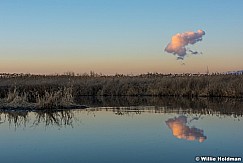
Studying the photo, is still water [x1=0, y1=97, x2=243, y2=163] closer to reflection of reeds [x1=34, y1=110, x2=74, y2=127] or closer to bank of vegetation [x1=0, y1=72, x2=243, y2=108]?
reflection of reeds [x1=34, y1=110, x2=74, y2=127]

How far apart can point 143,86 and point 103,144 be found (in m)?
20.3

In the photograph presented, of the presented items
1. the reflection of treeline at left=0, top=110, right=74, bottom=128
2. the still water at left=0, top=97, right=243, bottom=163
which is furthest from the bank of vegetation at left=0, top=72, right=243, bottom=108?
the still water at left=0, top=97, right=243, bottom=163

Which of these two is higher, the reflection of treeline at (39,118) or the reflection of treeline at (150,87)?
the reflection of treeline at (150,87)

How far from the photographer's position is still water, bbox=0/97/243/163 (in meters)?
7.69

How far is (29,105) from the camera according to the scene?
16766mm

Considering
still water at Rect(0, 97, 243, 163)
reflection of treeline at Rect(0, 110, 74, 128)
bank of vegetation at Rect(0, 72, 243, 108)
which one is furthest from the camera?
bank of vegetation at Rect(0, 72, 243, 108)

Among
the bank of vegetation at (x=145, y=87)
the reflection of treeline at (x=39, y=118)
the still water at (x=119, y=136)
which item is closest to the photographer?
the still water at (x=119, y=136)

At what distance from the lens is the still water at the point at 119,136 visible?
7.69 m

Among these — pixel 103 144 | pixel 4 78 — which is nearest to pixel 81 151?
pixel 103 144

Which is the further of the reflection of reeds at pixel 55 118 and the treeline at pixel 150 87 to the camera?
the treeline at pixel 150 87

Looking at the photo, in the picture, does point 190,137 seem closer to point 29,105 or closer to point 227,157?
point 227,157

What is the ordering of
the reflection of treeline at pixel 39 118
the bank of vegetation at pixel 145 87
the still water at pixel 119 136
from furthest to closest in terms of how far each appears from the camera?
the bank of vegetation at pixel 145 87 → the reflection of treeline at pixel 39 118 → the still water at pixel 119 136

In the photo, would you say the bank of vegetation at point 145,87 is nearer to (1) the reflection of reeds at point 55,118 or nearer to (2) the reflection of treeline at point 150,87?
(2) the reflection of treeline at point 150,87

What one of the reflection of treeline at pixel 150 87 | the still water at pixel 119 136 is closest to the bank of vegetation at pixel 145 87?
the reflection of treeline at pixel 150 87
